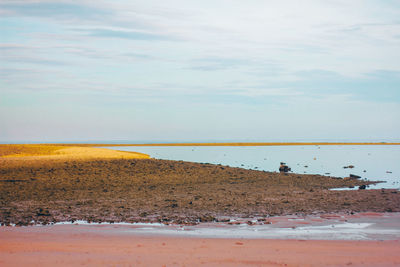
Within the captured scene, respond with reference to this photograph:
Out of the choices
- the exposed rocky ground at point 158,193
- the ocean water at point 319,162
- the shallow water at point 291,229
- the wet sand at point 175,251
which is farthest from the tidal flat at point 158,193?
the ocean water at point 319,162

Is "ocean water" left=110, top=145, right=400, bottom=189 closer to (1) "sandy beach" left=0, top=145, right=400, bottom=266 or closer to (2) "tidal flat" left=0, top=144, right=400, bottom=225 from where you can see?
(2) "tidal flat" left=0, top=144, right=400, bottom=225

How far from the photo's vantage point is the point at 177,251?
1148cm

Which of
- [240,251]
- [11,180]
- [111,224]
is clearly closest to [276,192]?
[111,224]

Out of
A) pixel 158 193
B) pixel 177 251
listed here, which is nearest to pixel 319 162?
pixel 158 193

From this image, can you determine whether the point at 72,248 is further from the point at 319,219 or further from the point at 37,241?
the point at 319,219

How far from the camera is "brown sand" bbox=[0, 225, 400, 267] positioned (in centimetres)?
1058

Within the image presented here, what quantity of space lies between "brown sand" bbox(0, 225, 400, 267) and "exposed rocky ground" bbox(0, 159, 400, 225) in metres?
2.91

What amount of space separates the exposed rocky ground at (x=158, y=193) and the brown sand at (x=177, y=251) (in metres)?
2.91

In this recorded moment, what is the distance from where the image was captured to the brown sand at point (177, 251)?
10578mm

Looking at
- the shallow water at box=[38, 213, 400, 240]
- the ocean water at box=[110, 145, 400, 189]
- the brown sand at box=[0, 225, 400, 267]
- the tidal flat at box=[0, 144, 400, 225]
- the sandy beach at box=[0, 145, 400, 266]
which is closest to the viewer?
the brown sand at box=[0, 225, 400, 267]

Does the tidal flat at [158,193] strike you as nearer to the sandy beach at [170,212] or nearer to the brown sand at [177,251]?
the sandy beach at [170,212]

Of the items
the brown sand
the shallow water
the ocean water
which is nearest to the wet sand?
the brown sand

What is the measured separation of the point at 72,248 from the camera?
39.0 feet

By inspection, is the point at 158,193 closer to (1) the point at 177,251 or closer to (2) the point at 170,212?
(2) the point at 170,212
